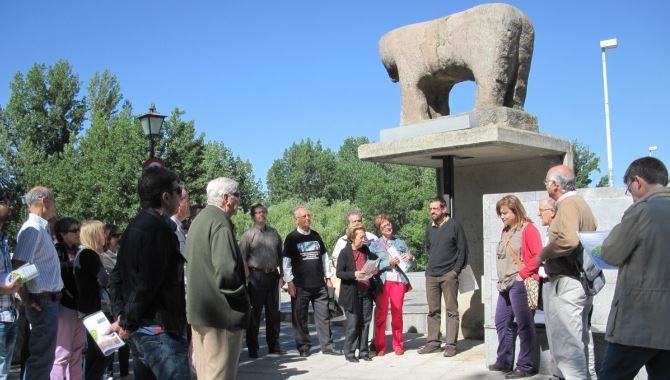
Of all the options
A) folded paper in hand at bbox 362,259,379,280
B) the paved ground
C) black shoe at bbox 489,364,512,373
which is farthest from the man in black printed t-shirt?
black shoe at bbox 489,364,512,373

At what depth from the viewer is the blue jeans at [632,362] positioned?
3.92 metres

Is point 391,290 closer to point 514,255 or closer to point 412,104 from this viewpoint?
point 514,255

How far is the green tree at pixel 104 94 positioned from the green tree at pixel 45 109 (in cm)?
130

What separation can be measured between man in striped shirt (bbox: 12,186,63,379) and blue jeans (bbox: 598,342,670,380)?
4369 mm

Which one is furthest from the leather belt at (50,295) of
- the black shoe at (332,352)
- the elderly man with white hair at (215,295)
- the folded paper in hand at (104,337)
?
the black shoe at (332,352)

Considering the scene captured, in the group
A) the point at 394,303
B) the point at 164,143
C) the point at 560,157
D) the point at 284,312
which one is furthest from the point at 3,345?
the point at 164,143

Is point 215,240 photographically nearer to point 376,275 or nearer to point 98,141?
point 376,275

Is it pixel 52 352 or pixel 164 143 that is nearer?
pixel 52 352

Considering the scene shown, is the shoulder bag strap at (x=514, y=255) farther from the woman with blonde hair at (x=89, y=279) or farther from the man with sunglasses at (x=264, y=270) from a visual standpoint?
the woman with blonde hair at (x=89, y=279)

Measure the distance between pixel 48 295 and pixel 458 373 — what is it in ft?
14.0

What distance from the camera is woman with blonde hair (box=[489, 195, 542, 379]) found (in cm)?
666

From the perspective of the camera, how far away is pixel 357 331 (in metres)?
8.22

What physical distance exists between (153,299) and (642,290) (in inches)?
118

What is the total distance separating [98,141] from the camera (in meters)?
39.2
